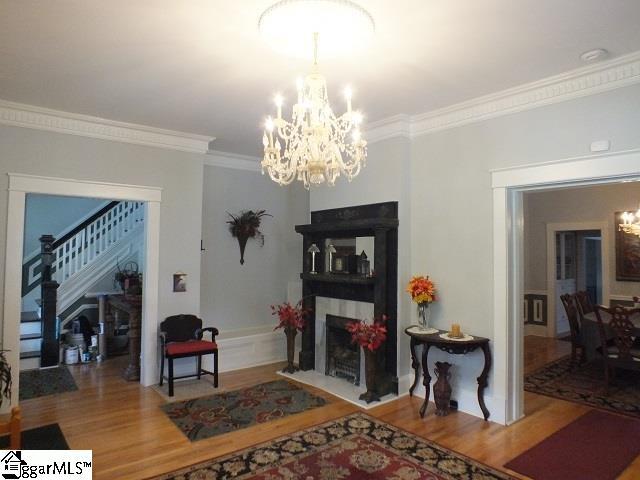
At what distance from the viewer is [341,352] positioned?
496 cm

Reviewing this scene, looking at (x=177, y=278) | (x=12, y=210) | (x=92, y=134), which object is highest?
(x=92, y=134)

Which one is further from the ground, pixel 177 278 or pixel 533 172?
pixel 533 172

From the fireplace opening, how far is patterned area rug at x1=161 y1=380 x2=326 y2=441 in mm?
610

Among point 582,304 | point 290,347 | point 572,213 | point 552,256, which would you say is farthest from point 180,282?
point 572,213

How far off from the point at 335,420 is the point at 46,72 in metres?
3.74

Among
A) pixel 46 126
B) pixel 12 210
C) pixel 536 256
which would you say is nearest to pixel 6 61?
pixel 46 126

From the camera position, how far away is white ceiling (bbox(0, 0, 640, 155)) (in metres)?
2.35

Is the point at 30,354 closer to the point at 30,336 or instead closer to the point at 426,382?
the point at 30,336

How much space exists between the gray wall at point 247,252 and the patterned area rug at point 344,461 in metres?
2.82

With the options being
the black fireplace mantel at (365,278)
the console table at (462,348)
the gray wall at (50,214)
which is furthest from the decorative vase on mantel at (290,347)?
the gray wall at (50,214)

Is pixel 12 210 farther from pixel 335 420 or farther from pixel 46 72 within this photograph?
pixel 335 420

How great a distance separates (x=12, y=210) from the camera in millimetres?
3889

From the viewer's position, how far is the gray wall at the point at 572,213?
6672 millimetres

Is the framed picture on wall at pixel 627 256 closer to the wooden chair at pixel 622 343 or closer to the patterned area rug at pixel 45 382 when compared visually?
the wooden chair at pixel 622 343
